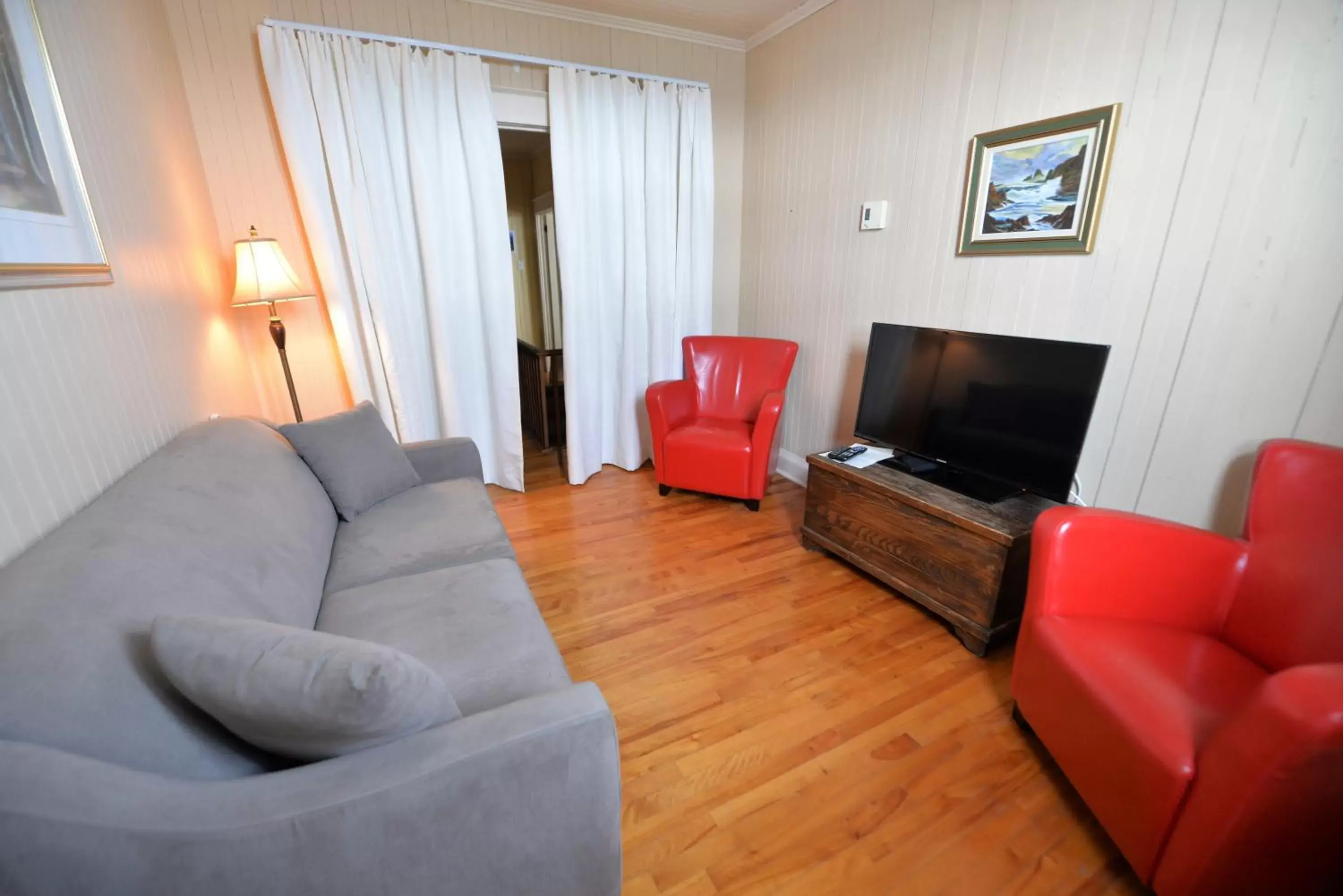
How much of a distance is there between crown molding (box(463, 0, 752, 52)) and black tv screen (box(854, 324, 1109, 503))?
2026 mm

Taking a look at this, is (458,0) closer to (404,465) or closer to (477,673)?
(404,465)

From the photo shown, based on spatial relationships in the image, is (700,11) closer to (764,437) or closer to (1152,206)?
(764,437)

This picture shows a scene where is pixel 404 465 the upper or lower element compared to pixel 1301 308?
lower

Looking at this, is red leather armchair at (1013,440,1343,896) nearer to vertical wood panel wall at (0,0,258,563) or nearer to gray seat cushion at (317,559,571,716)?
gray seat cushion at (317,559,571,716)

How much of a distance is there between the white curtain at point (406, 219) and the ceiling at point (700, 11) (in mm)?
799

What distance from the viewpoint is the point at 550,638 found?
134 cm

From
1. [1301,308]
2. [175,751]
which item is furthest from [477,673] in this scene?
[1301,308]

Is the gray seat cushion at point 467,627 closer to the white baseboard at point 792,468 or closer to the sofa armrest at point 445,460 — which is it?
the sofa armrest at point 445,460

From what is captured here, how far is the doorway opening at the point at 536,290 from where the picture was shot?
12.7ft

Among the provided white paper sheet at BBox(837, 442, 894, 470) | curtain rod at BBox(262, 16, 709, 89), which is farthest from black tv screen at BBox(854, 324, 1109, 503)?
curtain rod at BBox(262, 16, 709, 89)

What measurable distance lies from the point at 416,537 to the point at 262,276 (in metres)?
1.44

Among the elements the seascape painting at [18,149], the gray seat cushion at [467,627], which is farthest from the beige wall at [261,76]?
the gray seat cushion at [467,627]

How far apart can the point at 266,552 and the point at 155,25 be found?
237cm

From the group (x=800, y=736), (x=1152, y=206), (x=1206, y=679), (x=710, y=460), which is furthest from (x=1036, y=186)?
(x=800, y=736)
